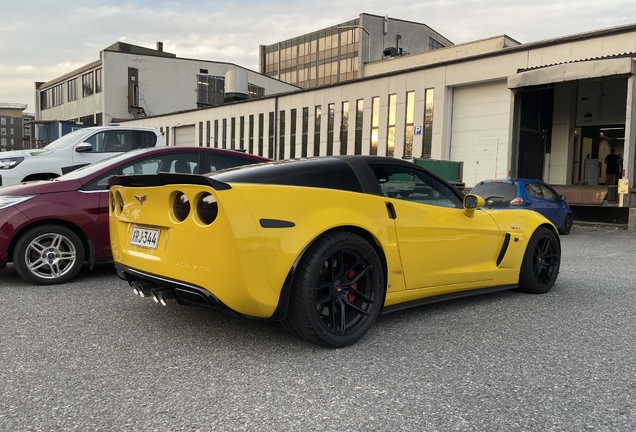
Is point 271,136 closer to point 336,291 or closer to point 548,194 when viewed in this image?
point 548,194

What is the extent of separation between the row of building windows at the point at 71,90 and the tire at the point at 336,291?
163 ft

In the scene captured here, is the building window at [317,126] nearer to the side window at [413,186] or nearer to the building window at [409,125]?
the building window at [409,125]

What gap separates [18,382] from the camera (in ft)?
9.00

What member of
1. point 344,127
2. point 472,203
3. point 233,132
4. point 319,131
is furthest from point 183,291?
point 233,132

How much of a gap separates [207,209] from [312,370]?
1.13 metres

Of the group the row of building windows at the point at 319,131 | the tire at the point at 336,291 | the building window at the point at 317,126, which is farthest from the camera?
the building window at the point at 317,126

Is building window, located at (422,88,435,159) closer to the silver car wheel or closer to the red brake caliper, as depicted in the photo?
the silver car wheel

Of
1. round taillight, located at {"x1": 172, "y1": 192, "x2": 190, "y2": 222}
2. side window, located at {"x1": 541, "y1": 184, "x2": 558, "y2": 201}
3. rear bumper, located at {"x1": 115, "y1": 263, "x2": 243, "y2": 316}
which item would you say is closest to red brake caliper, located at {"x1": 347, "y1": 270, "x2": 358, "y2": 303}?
rear bumper, located at {"x1": 115, "y1": 263, "x2": 243, "y2": 316}

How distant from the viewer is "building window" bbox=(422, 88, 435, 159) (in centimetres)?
2256

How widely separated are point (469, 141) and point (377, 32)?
1607 inches

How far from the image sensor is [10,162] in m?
8.92

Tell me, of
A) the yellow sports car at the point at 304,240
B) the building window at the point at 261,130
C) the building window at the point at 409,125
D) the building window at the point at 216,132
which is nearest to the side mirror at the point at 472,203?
the yellow sports car at the point at 304,240

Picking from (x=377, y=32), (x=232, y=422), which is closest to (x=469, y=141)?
(x=232, y=422)

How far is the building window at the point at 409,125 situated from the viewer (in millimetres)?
23453
